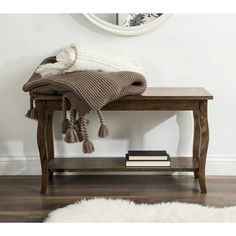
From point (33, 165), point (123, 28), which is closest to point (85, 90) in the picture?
point (123, 28)

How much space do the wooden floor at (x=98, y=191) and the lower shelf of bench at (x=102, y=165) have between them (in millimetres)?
136

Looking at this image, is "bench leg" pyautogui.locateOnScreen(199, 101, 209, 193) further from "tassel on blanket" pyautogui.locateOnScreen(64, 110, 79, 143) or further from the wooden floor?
"tassel on blanket" pyautogui.locateOnScreen(64, 110, 79, 143)

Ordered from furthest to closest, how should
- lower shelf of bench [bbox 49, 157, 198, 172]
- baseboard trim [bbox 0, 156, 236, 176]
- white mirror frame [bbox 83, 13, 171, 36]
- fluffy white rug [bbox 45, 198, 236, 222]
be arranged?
1. baseboard trim [bbox 0, 156, 236, 176]
2. white mirror frame [bbox 83, 13, 171, 36]
3. lower shelf of bench [bbox 49, 157, 198, 172]
4. fluffy white rug [bbox 45, 198, 236, 222]

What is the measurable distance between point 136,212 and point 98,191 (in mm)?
452

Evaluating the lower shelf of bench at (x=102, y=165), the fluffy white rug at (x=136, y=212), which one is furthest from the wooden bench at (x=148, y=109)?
the fluffy white rug at (x=136, y=212)

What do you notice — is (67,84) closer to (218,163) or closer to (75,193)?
(75,193)

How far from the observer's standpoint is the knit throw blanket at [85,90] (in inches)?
91.9

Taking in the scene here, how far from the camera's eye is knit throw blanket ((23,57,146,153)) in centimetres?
233

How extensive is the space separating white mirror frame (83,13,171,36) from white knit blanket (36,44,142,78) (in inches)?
9.1

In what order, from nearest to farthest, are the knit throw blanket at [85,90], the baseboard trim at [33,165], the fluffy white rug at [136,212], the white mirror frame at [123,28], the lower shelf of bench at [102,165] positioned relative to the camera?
the fluffy white rug at [136,212], the knit throw blanket at [85,90], the lower shelf of bench at [102,165], the white mirror frame at [123,28], the baseboard trim at [33,165]

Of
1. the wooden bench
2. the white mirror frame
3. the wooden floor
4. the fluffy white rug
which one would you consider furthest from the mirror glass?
the fluffy white rug

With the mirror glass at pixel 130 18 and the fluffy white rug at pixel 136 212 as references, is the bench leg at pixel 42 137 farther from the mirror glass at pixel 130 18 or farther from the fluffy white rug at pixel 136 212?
the mirror glass at pixel 130 18

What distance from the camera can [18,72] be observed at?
2908mm

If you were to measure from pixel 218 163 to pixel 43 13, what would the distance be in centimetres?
147
